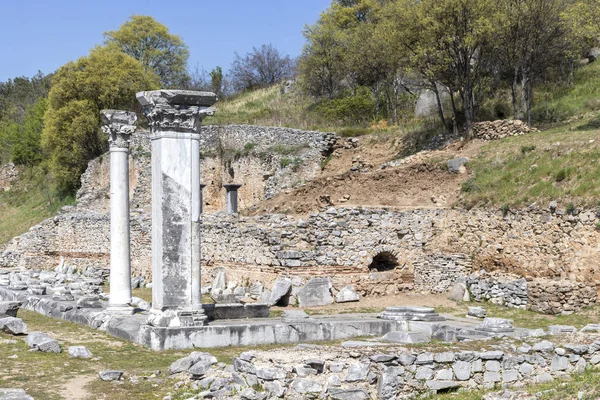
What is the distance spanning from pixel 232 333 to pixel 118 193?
5.35 metres

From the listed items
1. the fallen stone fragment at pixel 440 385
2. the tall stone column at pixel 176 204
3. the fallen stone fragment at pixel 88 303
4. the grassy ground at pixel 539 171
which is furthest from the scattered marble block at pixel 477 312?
the fallen stone fragment at pixel 88 303

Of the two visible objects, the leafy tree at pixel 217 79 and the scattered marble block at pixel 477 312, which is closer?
the scattered marble block at pixel 477 312

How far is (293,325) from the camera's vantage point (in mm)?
15562

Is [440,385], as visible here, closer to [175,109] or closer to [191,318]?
[191,318]

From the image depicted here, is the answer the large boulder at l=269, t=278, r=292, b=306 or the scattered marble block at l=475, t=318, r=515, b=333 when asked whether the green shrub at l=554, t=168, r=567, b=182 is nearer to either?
the scattered marble block at l=475, t=318, r=515, b=333

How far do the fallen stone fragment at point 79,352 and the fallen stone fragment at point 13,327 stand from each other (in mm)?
2083

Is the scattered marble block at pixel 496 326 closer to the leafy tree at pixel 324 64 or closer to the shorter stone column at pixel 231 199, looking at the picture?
the shorter stone column at pixel 231 199

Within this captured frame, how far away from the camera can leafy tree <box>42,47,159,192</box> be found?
152 feet

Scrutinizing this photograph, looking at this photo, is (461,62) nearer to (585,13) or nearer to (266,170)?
(585,13)

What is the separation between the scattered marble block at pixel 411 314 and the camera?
17047 mm

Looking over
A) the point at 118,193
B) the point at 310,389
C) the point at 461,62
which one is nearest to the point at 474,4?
the point at 461,62

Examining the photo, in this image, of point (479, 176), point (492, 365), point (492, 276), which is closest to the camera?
point (492, 365)

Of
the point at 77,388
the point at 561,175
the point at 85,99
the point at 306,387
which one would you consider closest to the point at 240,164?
the point at 85,99

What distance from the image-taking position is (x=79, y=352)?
13719 mm
